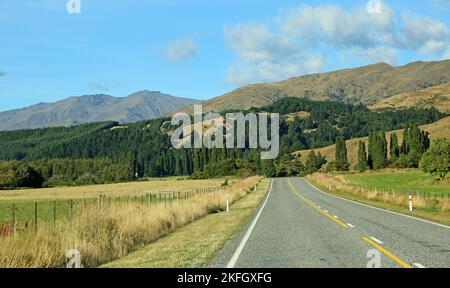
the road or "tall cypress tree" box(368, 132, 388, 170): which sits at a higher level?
"tall cypress tree" box(368, 132, 388, 170)

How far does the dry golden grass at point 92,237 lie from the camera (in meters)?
10.9

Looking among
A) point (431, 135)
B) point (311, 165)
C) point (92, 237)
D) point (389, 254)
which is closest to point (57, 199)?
point (92, 237)

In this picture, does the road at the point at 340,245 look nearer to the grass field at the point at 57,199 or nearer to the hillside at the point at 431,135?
the grass field at the point at 57,199

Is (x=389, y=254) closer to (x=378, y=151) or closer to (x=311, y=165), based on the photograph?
(x=378, y=151)

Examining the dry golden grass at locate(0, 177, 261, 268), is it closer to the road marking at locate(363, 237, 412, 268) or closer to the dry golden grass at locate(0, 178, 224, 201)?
the road marking at locate(363, 237, 412, 268)

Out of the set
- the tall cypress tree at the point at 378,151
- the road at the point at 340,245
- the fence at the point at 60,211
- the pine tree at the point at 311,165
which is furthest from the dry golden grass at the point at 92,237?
the pine tree at the point at 311,165

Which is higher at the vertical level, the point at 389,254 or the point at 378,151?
the point at 378,151

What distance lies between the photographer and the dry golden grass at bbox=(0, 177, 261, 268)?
10.9 metres

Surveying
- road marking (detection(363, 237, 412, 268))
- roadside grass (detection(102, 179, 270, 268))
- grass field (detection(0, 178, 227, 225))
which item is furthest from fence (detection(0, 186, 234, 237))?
road marking (detection(363, 237, 412, 268))

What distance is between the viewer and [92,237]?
46.0 ft

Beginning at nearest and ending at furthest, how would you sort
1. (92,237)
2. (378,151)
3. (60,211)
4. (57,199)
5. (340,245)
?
(340,245), (92,237), (60,211), (57,199), (378,151)

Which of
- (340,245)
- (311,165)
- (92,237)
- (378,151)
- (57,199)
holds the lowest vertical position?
(57,199)
